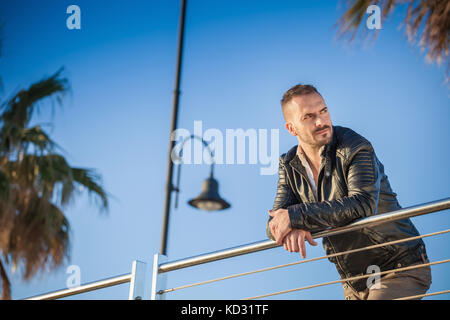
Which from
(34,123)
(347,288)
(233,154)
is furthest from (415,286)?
(34,123)

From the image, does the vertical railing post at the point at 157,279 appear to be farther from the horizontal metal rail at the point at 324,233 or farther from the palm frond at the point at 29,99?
the palm frond at the point at 29,99

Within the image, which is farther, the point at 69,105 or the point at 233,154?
the point at 69,105

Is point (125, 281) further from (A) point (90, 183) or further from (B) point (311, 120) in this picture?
(A) point (90, 183)

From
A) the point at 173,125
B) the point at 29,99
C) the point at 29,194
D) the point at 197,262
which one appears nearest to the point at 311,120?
the point at 197,262

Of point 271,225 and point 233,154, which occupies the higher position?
point 233,154

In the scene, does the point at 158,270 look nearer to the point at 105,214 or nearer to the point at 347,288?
the point at 347,288

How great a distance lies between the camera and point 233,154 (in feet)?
22.1

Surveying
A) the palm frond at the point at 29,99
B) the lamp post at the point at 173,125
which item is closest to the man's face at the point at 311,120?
the lamp post at the point at 173,125

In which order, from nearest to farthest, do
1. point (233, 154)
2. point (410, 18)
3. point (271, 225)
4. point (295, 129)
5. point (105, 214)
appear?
point (271, 225) < point (295, 129) < point (410, 18) < point (233, 154) < point (105, 214)

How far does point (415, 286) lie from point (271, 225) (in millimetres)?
693

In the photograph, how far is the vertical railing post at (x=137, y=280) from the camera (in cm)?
280

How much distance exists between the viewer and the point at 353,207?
7.77 ft

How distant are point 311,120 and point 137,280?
1223 millimetres

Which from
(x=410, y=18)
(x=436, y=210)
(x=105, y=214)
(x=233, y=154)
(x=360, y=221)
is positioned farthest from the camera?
(x=105, y=214)
